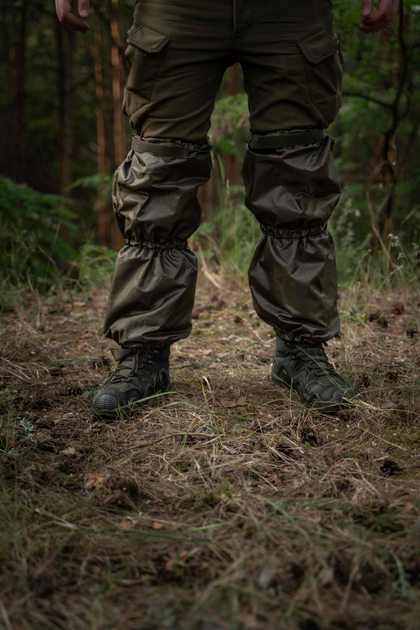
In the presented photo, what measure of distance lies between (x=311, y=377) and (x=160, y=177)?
925mm

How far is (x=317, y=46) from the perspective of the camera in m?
1.72

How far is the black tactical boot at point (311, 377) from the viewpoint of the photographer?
1.77 meters

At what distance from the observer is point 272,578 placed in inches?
37.5

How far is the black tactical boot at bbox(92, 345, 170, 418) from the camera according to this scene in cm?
176

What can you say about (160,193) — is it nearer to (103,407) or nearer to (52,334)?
(103,407)

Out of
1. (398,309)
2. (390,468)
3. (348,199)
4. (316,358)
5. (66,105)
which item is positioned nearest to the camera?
(390,468)

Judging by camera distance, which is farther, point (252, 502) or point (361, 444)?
point (361, 444)

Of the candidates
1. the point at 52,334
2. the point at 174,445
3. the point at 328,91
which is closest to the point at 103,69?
the point at 52,334

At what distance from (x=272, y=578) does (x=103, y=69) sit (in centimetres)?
1119

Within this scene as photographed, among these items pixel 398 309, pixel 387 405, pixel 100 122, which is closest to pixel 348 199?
pixel 398 309

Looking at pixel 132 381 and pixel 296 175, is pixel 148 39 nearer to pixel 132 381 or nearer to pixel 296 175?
pixel 296 175

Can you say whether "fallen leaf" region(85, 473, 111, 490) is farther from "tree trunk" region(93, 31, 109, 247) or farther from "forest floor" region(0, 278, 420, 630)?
"tree trunk" region(93, 31, 109, 247)

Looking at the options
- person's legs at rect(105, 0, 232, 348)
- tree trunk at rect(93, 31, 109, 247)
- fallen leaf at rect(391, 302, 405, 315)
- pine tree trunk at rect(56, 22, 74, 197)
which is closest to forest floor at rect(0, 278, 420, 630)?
person's legs at rect(105, 0, 232, 348)

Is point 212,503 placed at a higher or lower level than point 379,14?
lower
